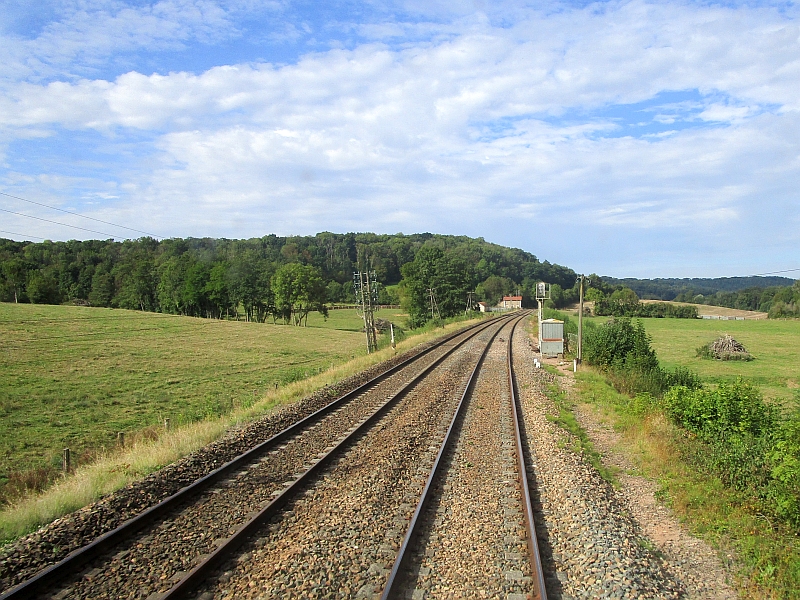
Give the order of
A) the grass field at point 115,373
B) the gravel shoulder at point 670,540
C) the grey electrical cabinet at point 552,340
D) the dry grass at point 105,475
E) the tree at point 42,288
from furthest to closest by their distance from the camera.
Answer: the tree at point 42,288, the grey electrical cabinet at point 552,340, the grass field at point 115,373, the dry grass at point 105,475, the gravel shoulder at point 670,540

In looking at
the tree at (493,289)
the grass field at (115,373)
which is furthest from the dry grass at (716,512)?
the tree at (493,289)

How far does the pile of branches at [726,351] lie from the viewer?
4000 cm

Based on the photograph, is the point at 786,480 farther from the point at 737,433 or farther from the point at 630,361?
the point at 630,361

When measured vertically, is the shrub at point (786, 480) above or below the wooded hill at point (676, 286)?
below

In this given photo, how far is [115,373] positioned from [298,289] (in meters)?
49.1

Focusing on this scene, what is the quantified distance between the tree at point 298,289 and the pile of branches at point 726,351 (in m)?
50.3

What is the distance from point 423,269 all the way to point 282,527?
6073cm

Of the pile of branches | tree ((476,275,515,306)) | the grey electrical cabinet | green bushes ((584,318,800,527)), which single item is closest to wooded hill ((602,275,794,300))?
tree ((476,275,515,306))

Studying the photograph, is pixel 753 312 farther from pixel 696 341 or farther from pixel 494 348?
pixel 494 348

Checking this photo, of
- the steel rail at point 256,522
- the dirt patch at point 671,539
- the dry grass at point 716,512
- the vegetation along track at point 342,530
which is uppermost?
the steel rail at point 256,522

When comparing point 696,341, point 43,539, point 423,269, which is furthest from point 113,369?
point 696,341

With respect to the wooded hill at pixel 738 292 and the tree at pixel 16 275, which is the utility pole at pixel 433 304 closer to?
the tree at pixel 16 275

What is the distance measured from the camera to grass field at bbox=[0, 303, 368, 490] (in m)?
15.8

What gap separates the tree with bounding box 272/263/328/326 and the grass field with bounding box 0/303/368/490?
1739 cm
